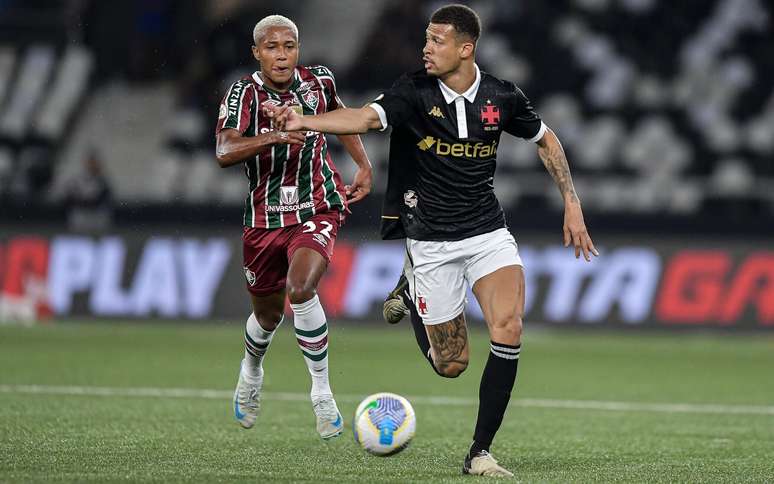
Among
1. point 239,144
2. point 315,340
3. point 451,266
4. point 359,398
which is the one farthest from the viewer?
point 359,398

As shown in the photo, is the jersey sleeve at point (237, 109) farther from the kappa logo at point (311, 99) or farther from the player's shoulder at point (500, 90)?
the player's shoulder at point (500, 90)

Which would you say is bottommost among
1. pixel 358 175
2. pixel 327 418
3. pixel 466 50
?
pixel 327 418

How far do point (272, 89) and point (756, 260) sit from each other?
10027 millimetres

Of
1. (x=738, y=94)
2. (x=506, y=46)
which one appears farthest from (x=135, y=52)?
(x=738, y=94)

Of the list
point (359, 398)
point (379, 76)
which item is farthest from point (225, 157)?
point (379, 76)

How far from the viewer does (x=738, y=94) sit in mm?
22609

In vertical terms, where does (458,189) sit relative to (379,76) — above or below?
above

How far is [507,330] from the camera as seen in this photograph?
22.2 feet

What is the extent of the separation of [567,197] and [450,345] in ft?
3.43

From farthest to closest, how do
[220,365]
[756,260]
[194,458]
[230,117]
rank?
[756,260], [220,365], [230,117], [194,458]

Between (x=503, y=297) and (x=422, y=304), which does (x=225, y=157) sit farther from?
(x=503, y=297)

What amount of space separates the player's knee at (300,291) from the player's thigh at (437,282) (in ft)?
1.98

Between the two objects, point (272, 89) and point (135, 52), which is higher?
point (272, 89)

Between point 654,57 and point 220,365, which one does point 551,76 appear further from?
point 220,365
